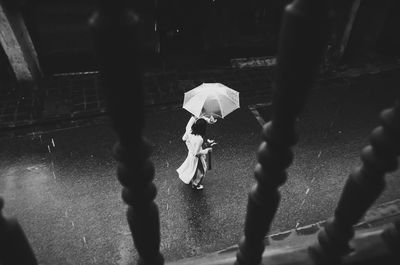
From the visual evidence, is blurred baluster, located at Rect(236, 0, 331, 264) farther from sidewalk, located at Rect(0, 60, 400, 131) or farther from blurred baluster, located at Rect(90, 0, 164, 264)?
sidewalk, located at Rect(0, 60, 400, 131)

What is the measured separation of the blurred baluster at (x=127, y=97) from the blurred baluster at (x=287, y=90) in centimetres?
36

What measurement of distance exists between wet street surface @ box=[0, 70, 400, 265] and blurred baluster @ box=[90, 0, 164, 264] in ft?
13.5

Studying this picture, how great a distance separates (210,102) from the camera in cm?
532

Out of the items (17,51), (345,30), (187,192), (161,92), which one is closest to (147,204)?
(187,192)

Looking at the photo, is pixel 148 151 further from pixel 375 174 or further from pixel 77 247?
pixel 77 247

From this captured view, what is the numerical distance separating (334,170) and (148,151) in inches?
246

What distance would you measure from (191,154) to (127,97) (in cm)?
483

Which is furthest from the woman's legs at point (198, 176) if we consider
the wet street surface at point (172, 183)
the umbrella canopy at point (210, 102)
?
the umbrella canopy at point (210, 102)

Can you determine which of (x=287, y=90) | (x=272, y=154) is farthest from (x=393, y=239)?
(x=287, y=90)

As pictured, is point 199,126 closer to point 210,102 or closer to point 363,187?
point 210,102

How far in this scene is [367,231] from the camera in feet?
4.99

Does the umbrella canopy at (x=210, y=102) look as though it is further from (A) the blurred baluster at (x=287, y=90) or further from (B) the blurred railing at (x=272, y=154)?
(A) the blurred baluster at (x=287, y=90)


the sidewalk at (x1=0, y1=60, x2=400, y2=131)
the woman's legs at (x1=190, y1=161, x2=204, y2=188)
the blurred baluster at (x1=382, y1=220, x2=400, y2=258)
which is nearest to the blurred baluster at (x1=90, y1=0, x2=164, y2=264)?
the blurred baluster at (x1=382, y1=220, x2=400, y2=258)

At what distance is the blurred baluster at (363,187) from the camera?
97 centimetres
